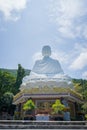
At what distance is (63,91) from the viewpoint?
19.9 meters

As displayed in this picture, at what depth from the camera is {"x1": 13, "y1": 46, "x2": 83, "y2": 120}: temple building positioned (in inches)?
789

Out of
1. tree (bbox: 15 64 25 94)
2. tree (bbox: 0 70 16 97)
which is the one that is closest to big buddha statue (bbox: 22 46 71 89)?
tree (bbox: 15 64 25 94)

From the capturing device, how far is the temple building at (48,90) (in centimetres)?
2003

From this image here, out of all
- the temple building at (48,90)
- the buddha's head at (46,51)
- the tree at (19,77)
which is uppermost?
the buddha's head at (46,51)

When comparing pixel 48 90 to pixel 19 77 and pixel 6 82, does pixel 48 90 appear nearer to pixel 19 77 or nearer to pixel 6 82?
pixel 19 77

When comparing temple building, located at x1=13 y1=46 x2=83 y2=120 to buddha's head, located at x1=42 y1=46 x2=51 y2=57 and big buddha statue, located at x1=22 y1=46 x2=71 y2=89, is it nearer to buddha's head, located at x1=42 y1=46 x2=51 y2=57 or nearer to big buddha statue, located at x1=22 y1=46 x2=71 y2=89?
big buddha statue, located at x1=22 y1=46 x2=71 y2=89

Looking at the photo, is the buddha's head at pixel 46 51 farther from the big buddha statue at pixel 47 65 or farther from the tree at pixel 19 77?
the tree at pixel 19 77

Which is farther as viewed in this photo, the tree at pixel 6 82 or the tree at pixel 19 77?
the tree at pixel 19 77

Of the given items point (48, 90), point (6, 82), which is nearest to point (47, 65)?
point (6, 82)

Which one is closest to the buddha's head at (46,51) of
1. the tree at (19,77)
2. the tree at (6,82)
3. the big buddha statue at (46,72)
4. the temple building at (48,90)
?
the big buddha statue at (46,72)

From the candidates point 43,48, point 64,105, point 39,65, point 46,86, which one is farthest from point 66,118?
point 43,48

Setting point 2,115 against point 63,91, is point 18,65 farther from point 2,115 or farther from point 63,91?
point 63,91

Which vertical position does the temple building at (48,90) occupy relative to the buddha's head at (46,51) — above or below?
below

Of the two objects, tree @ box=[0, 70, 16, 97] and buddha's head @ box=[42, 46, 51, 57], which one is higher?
buddha's head @ box=[42, 46, 51, 57]
